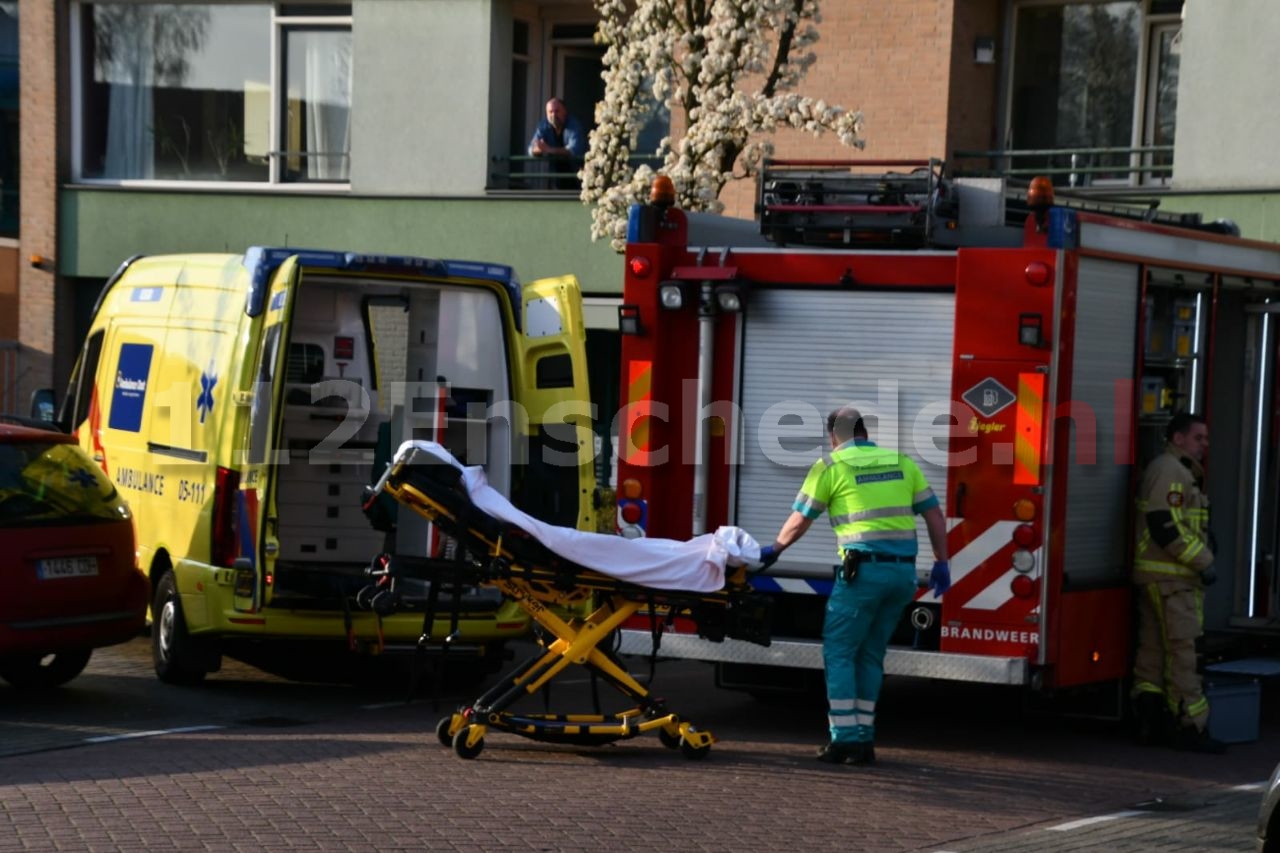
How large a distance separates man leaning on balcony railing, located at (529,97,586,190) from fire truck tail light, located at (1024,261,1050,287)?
32.5ft

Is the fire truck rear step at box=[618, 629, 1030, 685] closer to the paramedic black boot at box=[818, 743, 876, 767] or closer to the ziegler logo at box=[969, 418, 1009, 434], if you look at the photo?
the paramedic black boot at box=[818, 743, 876, 767]

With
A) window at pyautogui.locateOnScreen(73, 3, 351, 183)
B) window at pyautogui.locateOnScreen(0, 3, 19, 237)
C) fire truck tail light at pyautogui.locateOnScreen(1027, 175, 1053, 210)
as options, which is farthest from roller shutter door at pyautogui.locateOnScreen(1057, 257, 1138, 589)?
window at pyautogui.locateOnScreen(0, 3, 19, 237)

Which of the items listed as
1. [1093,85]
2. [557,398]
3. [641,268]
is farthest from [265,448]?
[1093,85]

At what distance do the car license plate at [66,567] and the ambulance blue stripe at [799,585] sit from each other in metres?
3.61

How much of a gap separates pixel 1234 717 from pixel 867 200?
11.4 ft

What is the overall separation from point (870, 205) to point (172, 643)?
4724 millimetres

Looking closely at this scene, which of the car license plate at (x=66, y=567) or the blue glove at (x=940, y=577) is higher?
the blue glove at (x=940, y=577)

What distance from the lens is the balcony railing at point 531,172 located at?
19.6 m

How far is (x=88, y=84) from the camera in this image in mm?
22000

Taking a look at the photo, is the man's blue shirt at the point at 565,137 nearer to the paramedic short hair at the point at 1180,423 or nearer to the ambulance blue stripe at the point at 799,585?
the ambulance blue stripe at the point at 799,585

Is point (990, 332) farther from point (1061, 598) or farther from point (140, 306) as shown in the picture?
point (140, 306)

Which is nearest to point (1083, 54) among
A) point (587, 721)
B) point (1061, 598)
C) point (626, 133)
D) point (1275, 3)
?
point (1275, 3)

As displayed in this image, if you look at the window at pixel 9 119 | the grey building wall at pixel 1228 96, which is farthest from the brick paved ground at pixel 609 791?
the window at pixel 9 119

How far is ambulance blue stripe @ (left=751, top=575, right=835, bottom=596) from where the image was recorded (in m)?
9.93
